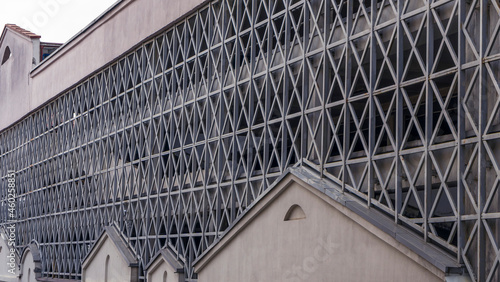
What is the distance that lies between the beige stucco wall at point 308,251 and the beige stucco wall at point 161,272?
289cm

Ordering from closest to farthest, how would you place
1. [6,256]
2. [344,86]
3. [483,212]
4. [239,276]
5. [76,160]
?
[483,212] < [344,86] < [239,276] < [76,160] < [6,256]

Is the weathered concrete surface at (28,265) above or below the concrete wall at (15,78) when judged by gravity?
below

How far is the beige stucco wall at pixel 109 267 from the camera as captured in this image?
93.7ft

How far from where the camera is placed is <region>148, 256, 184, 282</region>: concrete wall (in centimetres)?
2478

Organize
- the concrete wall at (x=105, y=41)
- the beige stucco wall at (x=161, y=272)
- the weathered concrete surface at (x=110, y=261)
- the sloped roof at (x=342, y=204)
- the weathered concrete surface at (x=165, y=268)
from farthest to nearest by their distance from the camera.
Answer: the weathered concrete surface at (x=110, y=261)
the concrete wall at (x=105, y=41)
the beige stucco wall at (x=161, y=272)
the weathered concrete surface at (x=165, y=268)
the sloped roof at (x=342, y=204)

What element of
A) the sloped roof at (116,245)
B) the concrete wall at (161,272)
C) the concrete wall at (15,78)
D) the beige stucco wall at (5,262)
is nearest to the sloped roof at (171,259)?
the concrete wall at (161,272)

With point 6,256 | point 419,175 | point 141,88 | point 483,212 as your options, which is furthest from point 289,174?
point 6,256

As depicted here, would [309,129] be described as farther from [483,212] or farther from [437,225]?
[483,212]

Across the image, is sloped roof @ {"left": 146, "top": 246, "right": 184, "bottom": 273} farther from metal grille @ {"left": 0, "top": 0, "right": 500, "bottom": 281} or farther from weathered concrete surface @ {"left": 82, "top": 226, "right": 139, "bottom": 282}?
weathered concrete surface @ {"left": 82, "top": 226, "right": 139, "bottom": 282}

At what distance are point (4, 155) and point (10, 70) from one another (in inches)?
185

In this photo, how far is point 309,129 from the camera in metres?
19.3

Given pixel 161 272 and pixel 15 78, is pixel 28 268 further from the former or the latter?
pixel 161 272

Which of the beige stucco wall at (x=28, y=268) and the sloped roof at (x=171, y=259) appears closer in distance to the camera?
the sloped roof at (x=171, y=259)

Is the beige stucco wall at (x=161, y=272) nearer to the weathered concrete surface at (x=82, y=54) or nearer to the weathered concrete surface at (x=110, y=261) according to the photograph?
the weathered concrete surface at (x=110, y=261)
